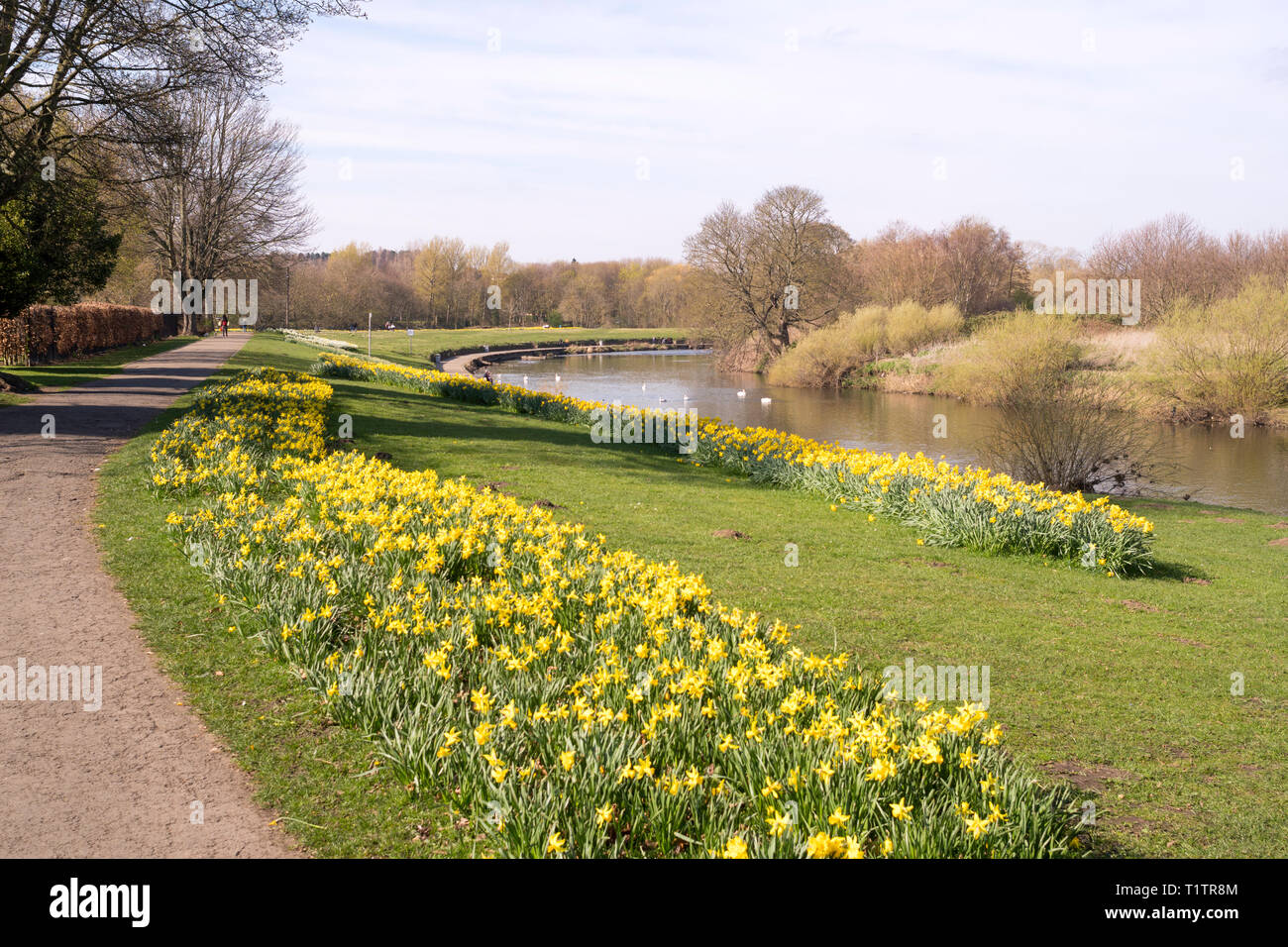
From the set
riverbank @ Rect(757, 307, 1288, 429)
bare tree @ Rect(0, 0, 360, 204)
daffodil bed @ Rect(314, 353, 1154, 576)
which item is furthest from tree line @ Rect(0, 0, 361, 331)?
riverbank @ Rect(757, 307, 1288, 429)

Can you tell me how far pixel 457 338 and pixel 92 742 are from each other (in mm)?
72106

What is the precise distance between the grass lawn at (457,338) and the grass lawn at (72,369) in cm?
1718

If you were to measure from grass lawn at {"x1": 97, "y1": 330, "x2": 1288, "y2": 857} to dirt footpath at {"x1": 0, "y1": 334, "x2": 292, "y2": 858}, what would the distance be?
6.5 inches

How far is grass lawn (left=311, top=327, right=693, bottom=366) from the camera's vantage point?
55.5 m

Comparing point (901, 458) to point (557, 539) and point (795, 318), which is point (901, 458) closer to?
point (557, 539)

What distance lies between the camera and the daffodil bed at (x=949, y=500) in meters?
9.58

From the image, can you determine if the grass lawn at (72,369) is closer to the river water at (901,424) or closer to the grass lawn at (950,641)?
the grass lawn at (950,641)

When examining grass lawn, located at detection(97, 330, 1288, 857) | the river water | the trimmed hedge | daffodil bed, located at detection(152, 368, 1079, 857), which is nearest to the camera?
daffodil bed, located at detection(152, 368, 1079, 857)

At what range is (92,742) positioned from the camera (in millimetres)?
4477

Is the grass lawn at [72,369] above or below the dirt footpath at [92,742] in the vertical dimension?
above

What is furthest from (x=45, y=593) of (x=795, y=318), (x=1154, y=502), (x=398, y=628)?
(x=795, y=318)

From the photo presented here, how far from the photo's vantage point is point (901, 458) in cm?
1226

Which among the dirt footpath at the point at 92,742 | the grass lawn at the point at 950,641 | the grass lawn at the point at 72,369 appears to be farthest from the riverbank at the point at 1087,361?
the grass lawn at the point at 72,369

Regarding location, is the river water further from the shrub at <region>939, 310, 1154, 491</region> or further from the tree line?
the tree line
